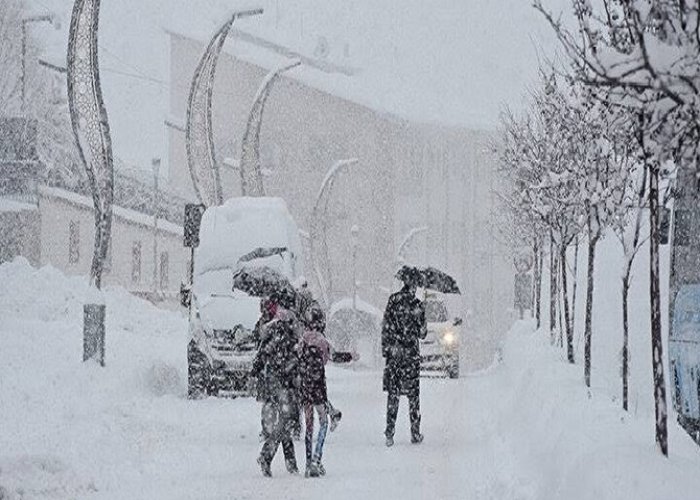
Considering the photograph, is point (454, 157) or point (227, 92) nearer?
point (227, 92)

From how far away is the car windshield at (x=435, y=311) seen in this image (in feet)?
99.0

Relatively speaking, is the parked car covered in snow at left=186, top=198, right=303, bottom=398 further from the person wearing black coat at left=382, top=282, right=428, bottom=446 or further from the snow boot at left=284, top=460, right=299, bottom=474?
the snow boot at left=284, top=460, right=299, bottom=474

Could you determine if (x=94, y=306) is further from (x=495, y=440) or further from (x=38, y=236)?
(x=38, y=236)

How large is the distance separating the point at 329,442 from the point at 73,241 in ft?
106

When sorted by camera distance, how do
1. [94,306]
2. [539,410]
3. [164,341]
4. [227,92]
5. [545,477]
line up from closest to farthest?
[545,477] → [539,410] → [94,306] → [164,341] → [227,92]

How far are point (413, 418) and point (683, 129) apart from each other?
356 inches

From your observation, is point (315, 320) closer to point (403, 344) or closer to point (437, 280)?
point (403, 344)

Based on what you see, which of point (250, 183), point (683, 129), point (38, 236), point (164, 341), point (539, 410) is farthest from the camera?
point (38, 236)

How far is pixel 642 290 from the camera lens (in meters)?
44.1

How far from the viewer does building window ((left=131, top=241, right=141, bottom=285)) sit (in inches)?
2061

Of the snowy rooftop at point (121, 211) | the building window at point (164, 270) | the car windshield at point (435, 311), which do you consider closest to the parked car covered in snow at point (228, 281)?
the car windshield at point (435, 311)

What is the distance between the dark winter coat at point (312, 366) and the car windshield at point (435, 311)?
17.7 m

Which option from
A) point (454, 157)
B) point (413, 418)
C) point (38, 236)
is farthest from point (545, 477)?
point (454, 157)

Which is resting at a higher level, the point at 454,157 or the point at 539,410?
the point at 454,157
